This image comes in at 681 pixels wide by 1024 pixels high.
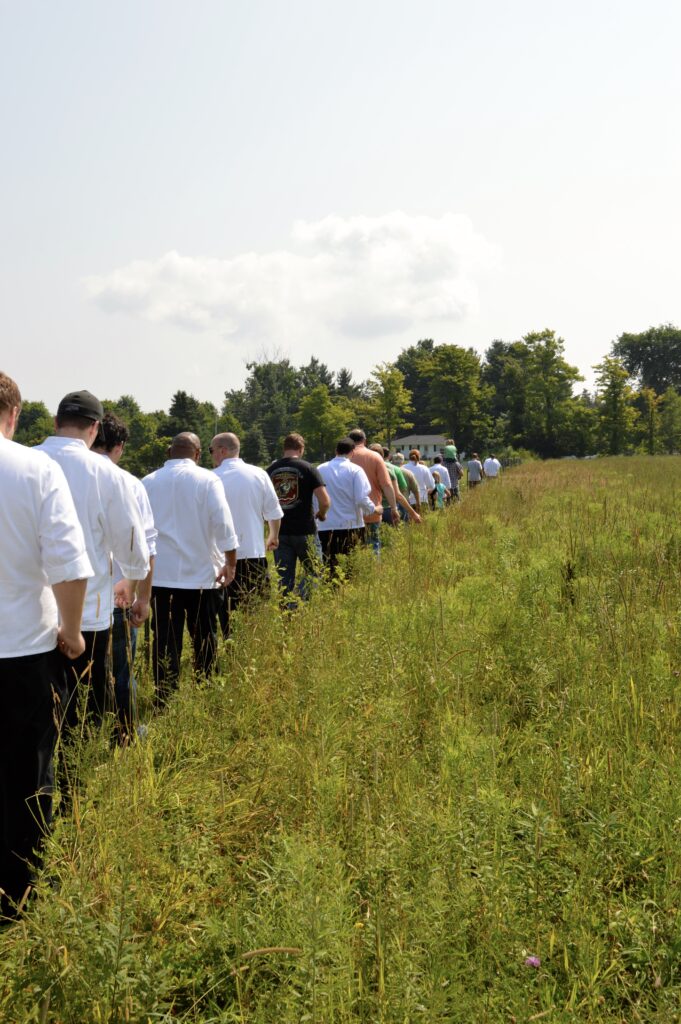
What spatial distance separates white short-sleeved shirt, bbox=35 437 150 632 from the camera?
4.16 m

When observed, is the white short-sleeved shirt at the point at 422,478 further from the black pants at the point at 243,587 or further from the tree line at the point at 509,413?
the tree line at the point at 509,413

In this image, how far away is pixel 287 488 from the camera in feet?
28.9

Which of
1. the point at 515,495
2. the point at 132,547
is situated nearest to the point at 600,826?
the point at 132,547

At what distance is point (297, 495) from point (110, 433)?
157 inches

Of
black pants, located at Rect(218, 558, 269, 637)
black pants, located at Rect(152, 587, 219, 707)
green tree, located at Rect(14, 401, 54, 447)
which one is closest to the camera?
black pants, located at Rect(152, 587, 219, 707)

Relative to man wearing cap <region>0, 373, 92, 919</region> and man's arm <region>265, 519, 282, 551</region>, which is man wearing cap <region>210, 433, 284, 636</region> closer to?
man's arm <region>265, 519, 282, 551</region>

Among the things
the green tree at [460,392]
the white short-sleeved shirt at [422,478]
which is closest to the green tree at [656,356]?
the green tree at [460,392]

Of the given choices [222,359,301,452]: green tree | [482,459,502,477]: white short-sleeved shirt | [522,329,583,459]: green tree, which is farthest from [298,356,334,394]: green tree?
[482,459,502,477]: white short-sleeved shirt

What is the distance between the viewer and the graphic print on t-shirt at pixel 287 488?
28.8 ft

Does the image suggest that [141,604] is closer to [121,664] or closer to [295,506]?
[121,664]

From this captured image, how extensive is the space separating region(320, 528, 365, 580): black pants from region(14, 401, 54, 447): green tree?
14483 centimetres

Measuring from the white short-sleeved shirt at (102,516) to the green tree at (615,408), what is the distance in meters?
83.6

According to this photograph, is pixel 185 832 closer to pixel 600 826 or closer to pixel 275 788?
pixel 275 788

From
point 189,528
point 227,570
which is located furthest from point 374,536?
point 189,528
